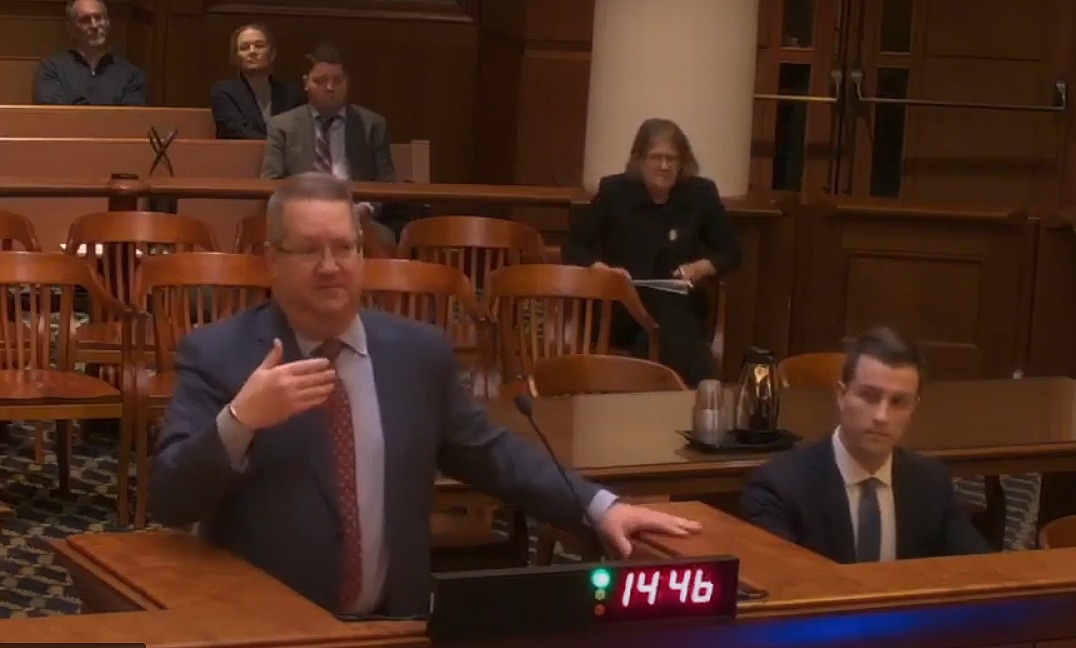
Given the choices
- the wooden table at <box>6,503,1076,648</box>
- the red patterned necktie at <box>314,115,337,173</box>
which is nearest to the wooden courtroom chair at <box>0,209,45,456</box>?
the red patterned necktie at <box>314,115,337,173</box>

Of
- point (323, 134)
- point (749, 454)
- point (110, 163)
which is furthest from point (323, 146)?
point (749, 454)

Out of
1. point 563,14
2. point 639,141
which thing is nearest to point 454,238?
point 639,141

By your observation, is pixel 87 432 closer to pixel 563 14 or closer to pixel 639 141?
pixel 639 141

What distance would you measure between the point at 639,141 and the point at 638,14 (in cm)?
116

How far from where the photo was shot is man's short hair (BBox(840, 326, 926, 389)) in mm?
3719

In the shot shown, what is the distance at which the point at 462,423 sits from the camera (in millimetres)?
3107

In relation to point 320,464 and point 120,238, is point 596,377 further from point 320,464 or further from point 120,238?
point 320,464

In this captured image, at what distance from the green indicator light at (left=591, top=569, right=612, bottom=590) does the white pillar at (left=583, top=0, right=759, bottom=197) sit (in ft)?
19.0

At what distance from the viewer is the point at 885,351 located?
3727mm

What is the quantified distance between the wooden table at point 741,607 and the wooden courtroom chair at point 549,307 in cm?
310

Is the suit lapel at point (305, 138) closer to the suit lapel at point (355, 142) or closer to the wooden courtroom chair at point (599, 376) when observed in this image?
the suit lapel at point (355, 142)

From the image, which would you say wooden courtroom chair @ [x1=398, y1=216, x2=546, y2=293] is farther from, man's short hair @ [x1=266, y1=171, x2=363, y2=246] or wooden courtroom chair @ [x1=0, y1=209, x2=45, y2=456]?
man's short hair @ [x1=266, y1=171, x2=363, y2=246]

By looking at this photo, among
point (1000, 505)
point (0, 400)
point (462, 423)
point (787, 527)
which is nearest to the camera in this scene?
point (462, 423)

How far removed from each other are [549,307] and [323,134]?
244 cm
